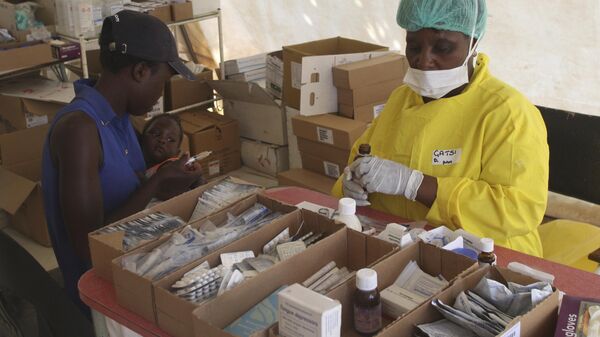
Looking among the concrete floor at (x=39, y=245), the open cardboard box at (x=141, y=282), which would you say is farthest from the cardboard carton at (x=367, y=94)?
the open cardboard box at (x=141, y=282)

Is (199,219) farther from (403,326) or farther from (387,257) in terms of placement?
(403,326)

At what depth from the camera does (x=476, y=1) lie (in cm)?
196

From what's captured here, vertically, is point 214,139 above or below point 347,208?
below

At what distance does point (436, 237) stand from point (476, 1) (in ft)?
2.48

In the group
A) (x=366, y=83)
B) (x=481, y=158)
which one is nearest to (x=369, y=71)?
(x=366, y=83)

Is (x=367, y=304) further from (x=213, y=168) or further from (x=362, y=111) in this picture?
(x=213, y=168)

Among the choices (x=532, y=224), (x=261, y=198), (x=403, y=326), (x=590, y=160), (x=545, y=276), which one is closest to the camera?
(x=403, y=326)

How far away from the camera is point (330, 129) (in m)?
3.38

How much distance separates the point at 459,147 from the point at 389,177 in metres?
0.24

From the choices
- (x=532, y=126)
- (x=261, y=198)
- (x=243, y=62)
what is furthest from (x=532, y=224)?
(x=243, y=62)

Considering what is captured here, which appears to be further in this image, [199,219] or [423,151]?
[423,151]

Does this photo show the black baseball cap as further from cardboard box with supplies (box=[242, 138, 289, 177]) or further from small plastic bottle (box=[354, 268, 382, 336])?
cardboard box with supplies (box=[242, 138, 289, 177])

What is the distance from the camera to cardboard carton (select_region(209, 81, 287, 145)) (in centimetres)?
430

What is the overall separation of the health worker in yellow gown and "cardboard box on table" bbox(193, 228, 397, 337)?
1.41 ft
